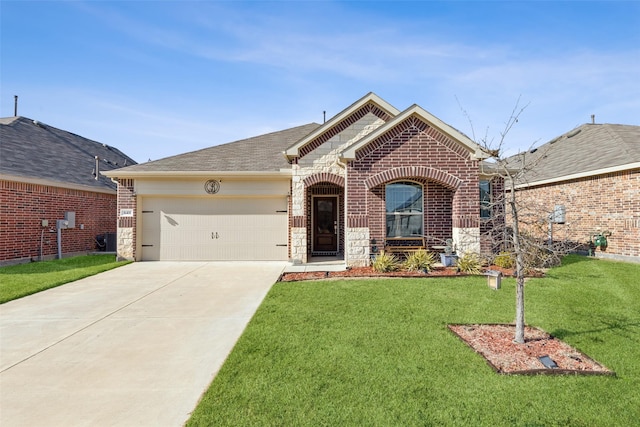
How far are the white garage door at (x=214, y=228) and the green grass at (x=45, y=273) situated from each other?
1.62 metres

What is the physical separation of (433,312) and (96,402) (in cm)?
492

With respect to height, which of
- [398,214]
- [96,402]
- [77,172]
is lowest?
[96,402]

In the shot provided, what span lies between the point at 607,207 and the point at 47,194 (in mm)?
20824

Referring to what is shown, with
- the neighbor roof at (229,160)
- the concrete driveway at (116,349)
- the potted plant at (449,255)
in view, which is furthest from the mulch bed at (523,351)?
the neighbor roof at (229,160)

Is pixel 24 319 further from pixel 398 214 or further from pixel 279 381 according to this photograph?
pixel 398 214

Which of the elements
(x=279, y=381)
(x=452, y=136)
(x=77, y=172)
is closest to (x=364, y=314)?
(x=279, y=381)

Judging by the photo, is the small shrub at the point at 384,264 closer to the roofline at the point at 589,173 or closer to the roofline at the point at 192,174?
the roofline at the point at 589,173

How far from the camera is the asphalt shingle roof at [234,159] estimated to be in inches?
477

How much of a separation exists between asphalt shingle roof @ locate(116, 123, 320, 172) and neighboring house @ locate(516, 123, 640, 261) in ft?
28.6

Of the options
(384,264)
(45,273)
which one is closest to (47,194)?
(45,273)

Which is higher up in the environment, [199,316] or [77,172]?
[77,172]

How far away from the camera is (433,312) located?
575 centimetres

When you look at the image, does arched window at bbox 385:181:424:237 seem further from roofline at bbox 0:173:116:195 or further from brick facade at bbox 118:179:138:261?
roofline at bbox 0:173:116:195

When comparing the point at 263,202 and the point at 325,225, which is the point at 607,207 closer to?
the point at 325,225
